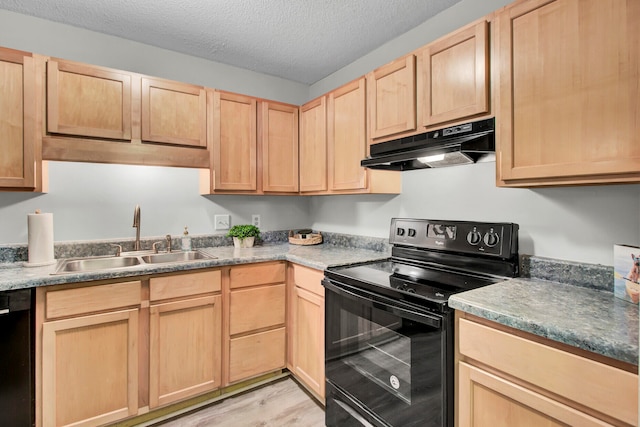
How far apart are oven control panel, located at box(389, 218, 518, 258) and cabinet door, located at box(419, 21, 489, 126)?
1.91 ft

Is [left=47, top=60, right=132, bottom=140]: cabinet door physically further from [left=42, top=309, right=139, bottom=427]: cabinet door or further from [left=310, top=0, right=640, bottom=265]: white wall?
[left=310, top=0, right=640, bottom=265]: white wall

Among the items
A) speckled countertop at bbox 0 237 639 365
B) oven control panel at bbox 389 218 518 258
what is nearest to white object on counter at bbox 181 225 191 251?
speckled countertop at bbox 0 237 639 365

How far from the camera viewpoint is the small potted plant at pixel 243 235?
8.48 ft

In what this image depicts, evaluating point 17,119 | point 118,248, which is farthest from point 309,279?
point 17,119

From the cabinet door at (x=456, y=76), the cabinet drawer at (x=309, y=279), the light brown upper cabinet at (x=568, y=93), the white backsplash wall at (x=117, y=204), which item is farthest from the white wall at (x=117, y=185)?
the light brown upper cabinet at (x=568, y=93)

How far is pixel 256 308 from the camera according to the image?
7.21 feet

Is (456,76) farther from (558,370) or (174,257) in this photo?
(174,257)

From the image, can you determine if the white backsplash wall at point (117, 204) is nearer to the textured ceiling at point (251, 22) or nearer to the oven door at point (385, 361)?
the textured ceiling at point (251, 22)

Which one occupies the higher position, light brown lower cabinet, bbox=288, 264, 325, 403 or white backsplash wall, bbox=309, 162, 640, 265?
white backsplash wall, bbox=309, 162, 640, 265

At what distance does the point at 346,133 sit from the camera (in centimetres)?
225

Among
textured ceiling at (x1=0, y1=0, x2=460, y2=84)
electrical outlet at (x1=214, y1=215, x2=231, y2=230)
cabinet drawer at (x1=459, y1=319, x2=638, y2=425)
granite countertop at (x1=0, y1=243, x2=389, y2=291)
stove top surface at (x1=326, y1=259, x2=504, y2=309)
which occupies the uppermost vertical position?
textured ceiling at (x1=0, y1=0, x2=460, y2=84)

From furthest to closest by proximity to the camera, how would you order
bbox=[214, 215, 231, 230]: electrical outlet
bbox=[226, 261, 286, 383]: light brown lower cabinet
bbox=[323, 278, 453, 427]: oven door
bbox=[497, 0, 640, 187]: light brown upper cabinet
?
bbox=[214, 215, 231, 230]: electrical outlet → bbox=[226, 261, 286, 383]: light brown lower cabinet → bbox=[323, 278, 453, 427]: oven door → bbox=[497, 0, 640, 187]: light brown upper cabinet

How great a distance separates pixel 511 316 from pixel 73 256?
2524 millimetres

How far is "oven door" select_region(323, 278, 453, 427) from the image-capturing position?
48.0 inches
